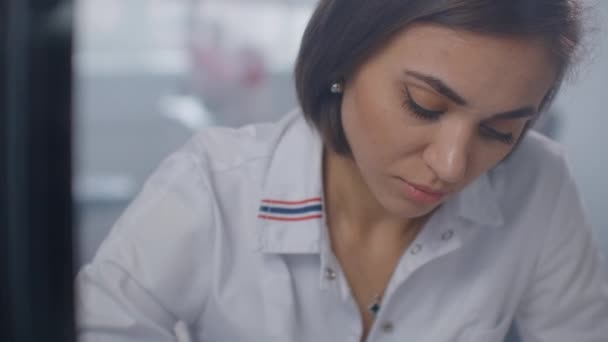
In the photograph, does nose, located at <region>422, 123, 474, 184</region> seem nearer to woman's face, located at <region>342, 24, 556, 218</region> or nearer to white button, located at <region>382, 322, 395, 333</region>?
woman's face, located at <region>342, 24, 556, 218</region>

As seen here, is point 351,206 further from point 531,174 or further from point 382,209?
point 531,174

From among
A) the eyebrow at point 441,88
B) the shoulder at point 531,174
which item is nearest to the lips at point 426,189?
the eyebrow at point 441,88

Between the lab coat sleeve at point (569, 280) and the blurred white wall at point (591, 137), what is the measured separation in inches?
2.8

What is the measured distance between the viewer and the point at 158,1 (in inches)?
63.4

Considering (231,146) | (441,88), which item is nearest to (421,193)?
(441,88)

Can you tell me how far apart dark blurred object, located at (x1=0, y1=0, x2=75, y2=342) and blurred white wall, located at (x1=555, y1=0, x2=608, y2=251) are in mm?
623

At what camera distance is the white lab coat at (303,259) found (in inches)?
28.6

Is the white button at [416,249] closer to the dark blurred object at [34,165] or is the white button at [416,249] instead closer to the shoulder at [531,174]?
the shoulder at [531,174]

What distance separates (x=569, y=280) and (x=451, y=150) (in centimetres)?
32

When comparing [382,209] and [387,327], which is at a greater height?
[382,209]

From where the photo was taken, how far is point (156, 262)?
722 mm

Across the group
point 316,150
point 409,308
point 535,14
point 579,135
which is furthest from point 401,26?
point 579,135

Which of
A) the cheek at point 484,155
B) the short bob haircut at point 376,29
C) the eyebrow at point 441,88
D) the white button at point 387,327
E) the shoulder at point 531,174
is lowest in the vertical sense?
the white button at point 387,327

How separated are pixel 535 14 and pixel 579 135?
0.43 meters
